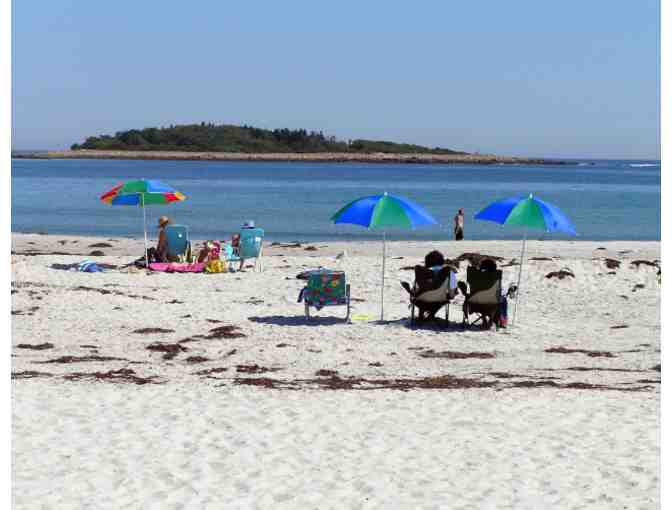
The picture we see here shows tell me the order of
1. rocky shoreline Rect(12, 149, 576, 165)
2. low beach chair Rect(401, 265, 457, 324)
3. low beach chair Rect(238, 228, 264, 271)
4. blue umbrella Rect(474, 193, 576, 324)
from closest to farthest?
blue umbrella Rect(474, 193, 576, 324)
low beach chair Rect(401, 265, 457, 324)
low beach chair Rect(238, 228, 264, 271)
rocky shoreline Rect(12, 149, 576, 165)

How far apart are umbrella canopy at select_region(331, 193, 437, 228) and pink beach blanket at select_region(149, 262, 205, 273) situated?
5.84 m

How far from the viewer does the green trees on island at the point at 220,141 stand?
17262cm

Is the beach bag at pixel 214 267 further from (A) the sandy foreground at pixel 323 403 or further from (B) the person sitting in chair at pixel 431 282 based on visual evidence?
(B) the person sitting in chair at pixel 431 282

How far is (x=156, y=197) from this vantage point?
1808 centimetres

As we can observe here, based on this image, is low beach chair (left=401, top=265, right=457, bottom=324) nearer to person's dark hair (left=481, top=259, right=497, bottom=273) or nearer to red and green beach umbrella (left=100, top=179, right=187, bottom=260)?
person's dark hair (left=481, top=259, right=497, bottom=273)

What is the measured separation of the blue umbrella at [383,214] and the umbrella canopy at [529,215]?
2.65 ft

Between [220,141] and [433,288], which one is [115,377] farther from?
[220,141]

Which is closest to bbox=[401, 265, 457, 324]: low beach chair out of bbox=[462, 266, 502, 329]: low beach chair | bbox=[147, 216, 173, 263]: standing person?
bbox=[462, 266, 502, 329]: low beach chair

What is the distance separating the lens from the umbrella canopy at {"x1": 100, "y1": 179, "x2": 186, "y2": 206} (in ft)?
57.7

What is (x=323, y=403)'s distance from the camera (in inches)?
313

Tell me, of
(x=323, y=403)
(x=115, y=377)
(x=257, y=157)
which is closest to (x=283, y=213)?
(x=115, y=377)

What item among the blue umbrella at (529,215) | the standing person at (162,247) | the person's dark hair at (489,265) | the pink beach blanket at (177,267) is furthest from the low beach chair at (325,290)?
the standing person at (162,247)

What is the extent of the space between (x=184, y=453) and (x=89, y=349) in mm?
4483

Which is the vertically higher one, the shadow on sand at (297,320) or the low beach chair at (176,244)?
the low beach chair at (176,244)
